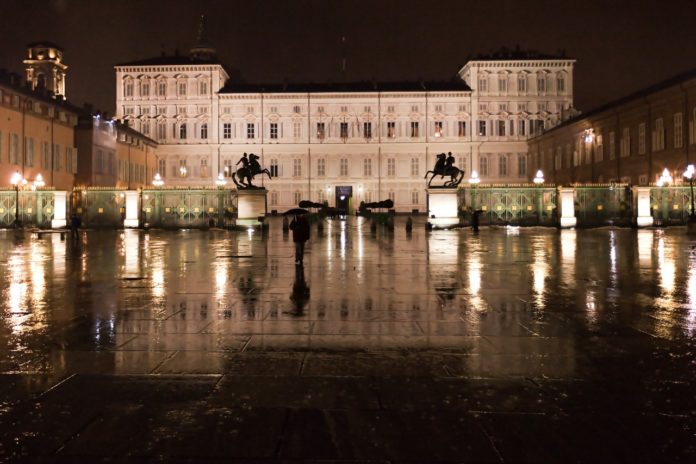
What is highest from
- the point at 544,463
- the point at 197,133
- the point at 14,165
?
the point at 197,133

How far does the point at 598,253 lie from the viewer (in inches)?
618

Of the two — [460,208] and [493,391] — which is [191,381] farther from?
[460,208]

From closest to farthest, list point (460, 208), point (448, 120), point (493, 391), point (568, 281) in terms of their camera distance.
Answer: point (493, 391)
point (568, 281)
point (460, 208)
point (448, 120)

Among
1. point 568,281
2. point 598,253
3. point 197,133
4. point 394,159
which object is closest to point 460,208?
point 598,253

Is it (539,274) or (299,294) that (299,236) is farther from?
(539,274)

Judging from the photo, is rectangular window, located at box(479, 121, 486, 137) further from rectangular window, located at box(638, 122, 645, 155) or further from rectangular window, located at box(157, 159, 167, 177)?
rectangular window, located at box(157, 159, 167, 177)

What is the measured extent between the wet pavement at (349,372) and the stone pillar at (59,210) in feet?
85.1

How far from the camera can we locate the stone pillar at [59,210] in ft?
110

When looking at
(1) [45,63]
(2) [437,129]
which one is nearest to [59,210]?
(2) [437,129]

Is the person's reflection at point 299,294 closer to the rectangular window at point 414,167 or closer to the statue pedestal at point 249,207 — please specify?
the statue pedestal at point 249,207

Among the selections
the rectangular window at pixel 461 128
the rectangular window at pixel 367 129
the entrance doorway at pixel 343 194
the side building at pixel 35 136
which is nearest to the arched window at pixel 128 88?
the side building at pixel 35 136

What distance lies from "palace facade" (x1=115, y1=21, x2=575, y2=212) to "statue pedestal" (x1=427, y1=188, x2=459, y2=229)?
4328cm

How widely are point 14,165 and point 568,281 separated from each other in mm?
42067

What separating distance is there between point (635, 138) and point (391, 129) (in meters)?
33.6
